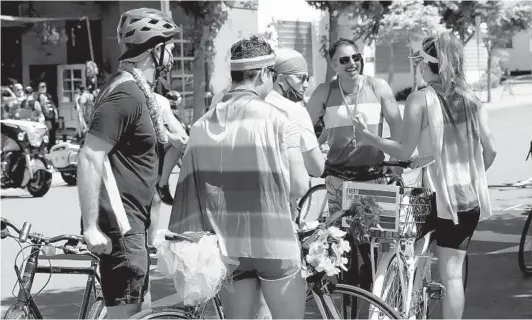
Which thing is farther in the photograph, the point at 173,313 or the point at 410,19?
the point at 410,19

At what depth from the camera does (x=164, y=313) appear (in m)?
3.96

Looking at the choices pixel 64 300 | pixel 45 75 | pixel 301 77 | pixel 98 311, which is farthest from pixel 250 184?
pixel 45 75

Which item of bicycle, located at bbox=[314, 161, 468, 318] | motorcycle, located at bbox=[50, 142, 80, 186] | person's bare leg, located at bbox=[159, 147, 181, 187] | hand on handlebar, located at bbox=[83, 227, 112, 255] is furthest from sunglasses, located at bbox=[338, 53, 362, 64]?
motorcycle, located at bbox=[50, 142, 80, 186]

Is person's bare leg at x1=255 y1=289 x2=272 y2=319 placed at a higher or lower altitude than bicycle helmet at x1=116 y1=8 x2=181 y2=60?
lower

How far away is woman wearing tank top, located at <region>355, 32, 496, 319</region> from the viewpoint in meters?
5.21

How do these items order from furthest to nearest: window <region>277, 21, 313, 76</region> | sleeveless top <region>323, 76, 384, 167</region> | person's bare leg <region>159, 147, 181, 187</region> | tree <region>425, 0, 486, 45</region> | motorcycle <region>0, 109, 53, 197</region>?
1. tree <region>425, 0, 486, 45</region>
2. window <region>277, 21, 313, 76</region>
3. motorcycle <region>0, 109, 53, 197</region>
4. person's bare leg <region>159, 147, 181, 187</region>
5. sleeveless top <region>323, 76, 384, 167</region>

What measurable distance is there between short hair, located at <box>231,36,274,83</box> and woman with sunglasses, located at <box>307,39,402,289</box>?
2176mm

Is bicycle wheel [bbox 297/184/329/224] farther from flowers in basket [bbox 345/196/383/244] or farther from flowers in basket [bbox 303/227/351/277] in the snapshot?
flowers in basket [bbox 303/227/351/277]

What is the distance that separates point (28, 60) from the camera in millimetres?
26641

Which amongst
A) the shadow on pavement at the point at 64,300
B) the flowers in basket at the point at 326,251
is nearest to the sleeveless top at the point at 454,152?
the flowers in basket at the point at 326,251

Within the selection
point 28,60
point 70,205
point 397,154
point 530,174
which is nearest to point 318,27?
point 28,60

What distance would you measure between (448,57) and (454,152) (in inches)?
19.6

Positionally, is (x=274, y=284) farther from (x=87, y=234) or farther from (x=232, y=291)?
(x=87, y=234)

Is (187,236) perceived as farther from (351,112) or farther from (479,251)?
(479,251)
